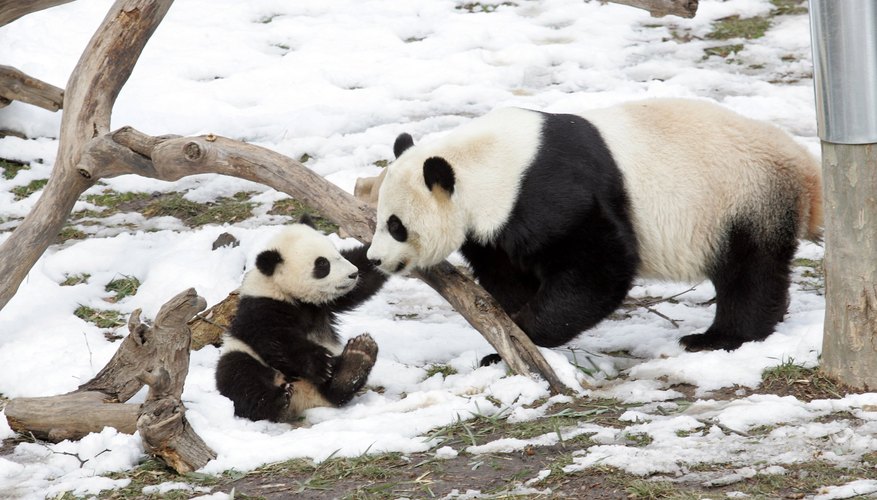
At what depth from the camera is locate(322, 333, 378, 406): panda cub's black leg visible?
188 inches

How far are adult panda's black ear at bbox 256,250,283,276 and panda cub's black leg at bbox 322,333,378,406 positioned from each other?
24.3 inches

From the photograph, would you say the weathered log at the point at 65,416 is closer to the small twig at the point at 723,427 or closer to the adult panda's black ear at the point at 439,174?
the adult panda's black ear at the point at 439,174

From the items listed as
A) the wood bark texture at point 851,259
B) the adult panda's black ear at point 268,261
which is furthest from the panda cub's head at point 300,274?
the wood bark texture at point 851,259

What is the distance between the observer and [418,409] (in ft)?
14.7

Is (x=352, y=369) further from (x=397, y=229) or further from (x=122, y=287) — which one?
(x=122, y=287)

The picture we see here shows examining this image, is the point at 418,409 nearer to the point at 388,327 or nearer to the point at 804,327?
the point at 388,327

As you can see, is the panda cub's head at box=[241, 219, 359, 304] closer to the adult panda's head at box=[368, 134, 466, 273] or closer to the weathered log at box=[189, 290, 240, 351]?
the adult panda's head at box=[368, 134, 466, 273]

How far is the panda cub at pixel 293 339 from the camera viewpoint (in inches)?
186

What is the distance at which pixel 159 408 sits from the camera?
3.85 meters

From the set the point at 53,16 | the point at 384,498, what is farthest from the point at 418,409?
the point at 53,16

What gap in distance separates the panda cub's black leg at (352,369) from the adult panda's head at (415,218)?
42 cm

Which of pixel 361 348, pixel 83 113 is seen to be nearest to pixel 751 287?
pixel 361 348

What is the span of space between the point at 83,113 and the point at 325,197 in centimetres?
207

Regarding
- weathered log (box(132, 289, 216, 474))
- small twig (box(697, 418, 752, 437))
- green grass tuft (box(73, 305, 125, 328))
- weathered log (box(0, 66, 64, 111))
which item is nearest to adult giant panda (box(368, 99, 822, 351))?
small twig (box(697, 418, 752, 437))
